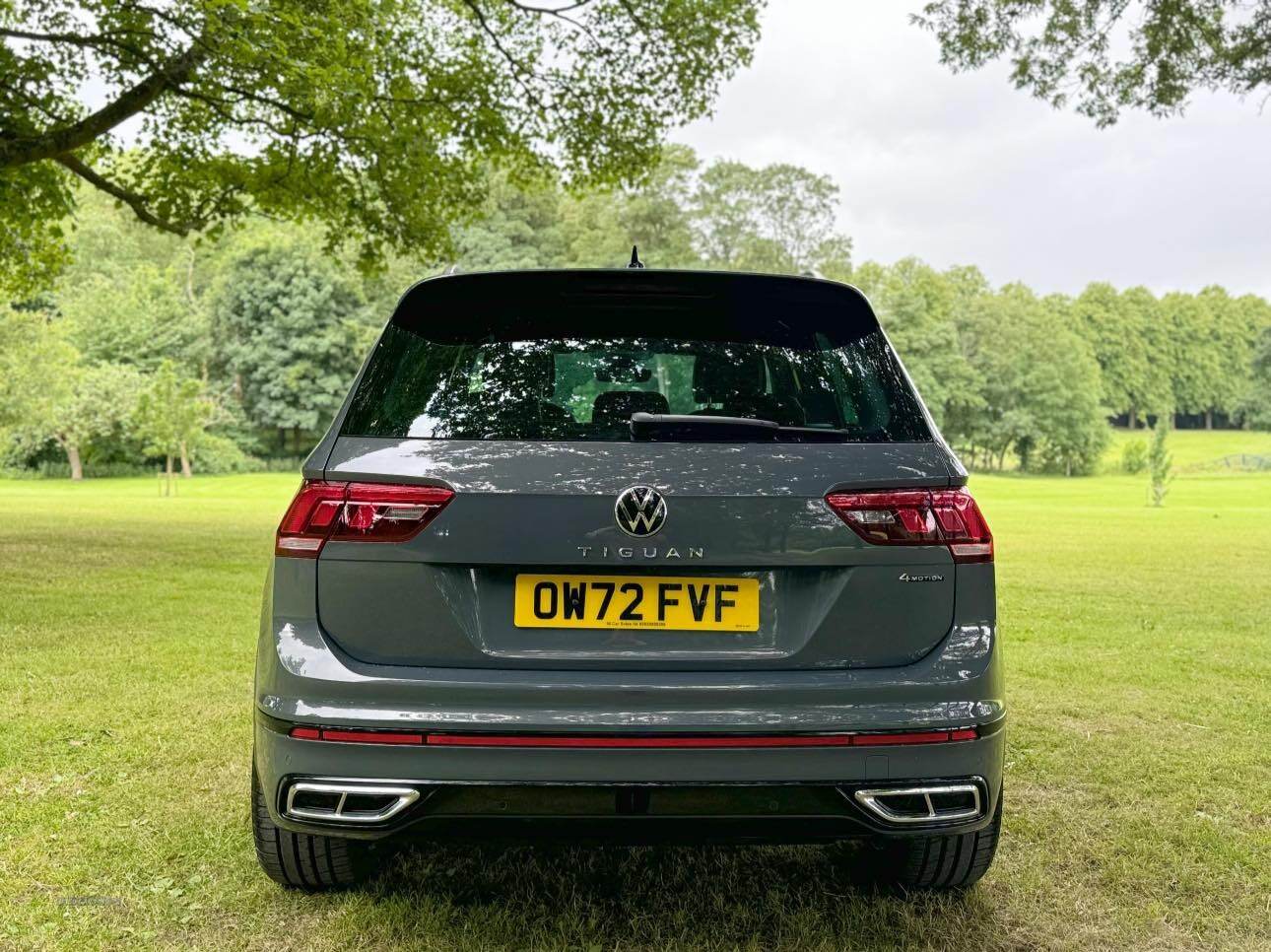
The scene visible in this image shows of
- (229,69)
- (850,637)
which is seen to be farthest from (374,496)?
(229,69)

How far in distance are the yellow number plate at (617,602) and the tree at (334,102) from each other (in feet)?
28.5

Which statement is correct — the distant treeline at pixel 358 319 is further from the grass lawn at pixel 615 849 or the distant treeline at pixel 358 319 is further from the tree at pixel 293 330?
the grass lawn at pixel 615 849

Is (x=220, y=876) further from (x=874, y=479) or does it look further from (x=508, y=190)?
(x=508, y=190)

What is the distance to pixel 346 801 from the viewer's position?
2508 mm

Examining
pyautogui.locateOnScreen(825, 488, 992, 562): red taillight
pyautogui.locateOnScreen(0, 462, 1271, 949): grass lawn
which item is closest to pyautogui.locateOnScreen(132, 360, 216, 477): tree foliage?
pyautogui.locateOnScreen(0, 462, 1271, 949): grass lawn

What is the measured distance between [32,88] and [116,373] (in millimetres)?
42564

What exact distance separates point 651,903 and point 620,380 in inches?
60.5

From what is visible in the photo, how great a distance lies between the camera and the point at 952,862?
3184mm

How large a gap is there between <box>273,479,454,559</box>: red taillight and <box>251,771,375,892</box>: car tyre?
2.59 feet

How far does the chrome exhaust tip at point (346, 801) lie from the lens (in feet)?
8.09

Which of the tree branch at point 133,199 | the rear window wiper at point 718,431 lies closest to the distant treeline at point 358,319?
the tree branch at point 133,199

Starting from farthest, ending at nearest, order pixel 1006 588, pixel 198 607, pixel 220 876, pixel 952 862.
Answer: pixel 1006 588
pixel 198 607
pixel 220 876
pixel 952 862

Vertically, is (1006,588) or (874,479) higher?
(874,479)

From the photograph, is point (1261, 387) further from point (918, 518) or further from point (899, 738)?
point (899, 738)
